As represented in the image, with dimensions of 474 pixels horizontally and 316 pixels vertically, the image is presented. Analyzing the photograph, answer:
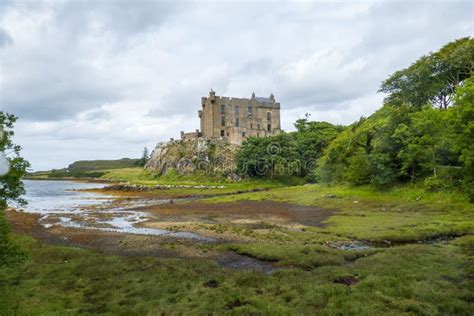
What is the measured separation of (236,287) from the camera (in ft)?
50.8

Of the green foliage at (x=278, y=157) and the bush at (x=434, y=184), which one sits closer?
the bush at (x=434, y=184)

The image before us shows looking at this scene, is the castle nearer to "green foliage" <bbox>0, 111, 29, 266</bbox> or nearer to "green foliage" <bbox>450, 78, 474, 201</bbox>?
"green foliage" <bbox>450, 78, 474, 201</bbox>

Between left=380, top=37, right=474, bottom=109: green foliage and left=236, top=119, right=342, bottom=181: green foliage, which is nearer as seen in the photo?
left=380, top=37, right=474, bottom=109: green foliage

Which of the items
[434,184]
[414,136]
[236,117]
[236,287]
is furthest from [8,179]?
[236,117]

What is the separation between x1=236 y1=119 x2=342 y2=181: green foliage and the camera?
96562 millimetres

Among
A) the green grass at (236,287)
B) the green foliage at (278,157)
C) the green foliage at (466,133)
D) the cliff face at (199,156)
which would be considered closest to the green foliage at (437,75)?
the green foliage at (278,157)

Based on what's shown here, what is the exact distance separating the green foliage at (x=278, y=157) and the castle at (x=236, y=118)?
17.4 m

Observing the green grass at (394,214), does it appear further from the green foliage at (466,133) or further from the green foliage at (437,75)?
the green foliage at (437,75)

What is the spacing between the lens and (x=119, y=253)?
75.0ft

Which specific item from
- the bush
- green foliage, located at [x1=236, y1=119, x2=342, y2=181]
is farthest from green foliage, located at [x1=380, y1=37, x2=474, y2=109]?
green foliage, located at [x1=236, y1=119, x2=342, y2=181]

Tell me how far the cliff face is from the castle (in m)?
3.69

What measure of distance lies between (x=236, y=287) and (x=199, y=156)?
96913mm

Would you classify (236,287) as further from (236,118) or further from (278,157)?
(236,118)

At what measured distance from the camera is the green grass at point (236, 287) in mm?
12922
